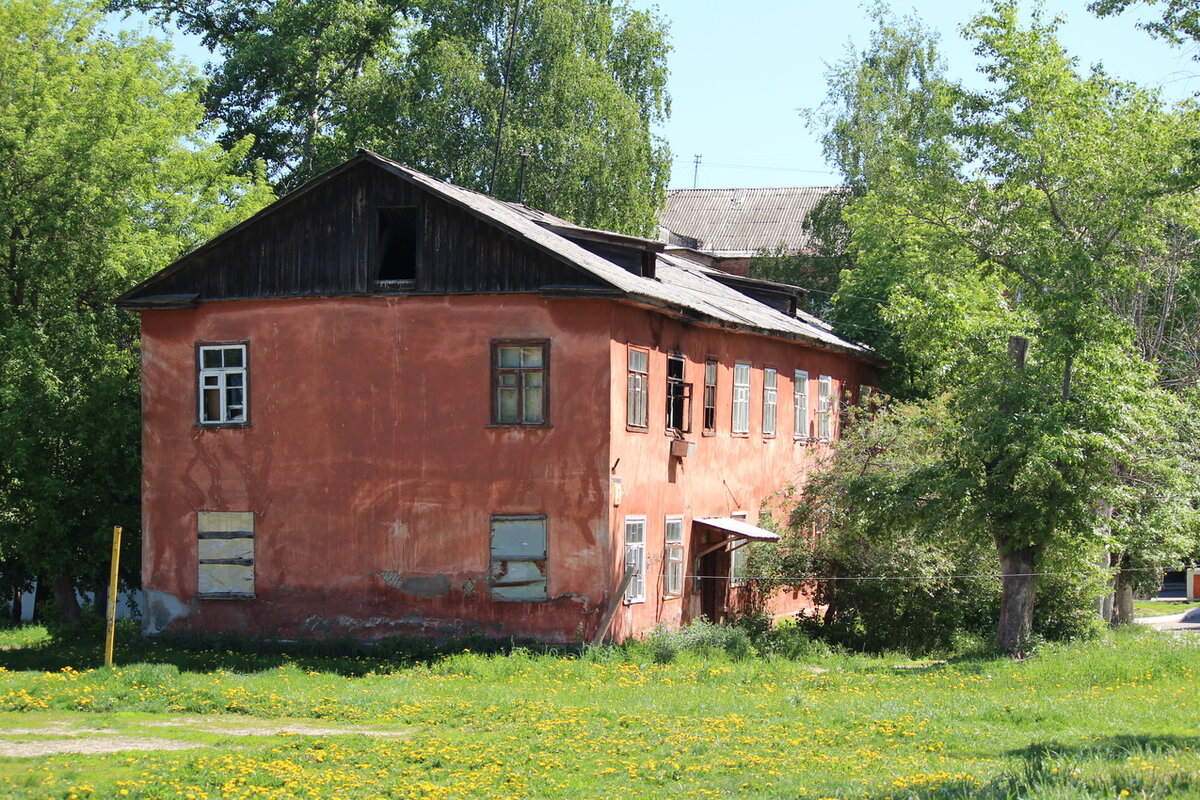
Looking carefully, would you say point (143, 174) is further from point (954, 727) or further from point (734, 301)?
point (954, 727)

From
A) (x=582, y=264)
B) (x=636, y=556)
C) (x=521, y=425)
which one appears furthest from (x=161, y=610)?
(x=582, y=264)

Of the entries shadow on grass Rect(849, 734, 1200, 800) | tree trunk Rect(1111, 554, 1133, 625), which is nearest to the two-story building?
shadow on grass Rect(849, 734, 1200, 800)

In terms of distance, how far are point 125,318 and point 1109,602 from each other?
2408 cm

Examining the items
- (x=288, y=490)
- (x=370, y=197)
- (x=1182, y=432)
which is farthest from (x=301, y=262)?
(x=1182, y=432)

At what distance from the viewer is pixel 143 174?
31.3m

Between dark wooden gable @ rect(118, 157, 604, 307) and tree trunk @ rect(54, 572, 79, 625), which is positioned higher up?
dark wooden gable @ rect(118, 157, 604, 307)

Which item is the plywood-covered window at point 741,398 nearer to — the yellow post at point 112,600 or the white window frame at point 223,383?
the white window frame at point 223,383

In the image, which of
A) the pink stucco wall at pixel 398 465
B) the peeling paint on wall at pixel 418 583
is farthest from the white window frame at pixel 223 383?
the peeling paint on wall at pixel 418 583

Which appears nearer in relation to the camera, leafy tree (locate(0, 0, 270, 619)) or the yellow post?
the yellow post

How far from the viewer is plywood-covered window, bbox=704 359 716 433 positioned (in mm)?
28281

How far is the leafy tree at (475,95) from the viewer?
42969mm

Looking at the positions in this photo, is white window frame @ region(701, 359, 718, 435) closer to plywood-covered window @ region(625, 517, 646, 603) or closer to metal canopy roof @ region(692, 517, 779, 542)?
metal canopy roof @ region(692, 517, 779, 542)

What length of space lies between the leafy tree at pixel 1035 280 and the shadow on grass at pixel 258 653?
8.31 meters

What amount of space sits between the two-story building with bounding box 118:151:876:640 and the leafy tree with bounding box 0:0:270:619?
119 inches
